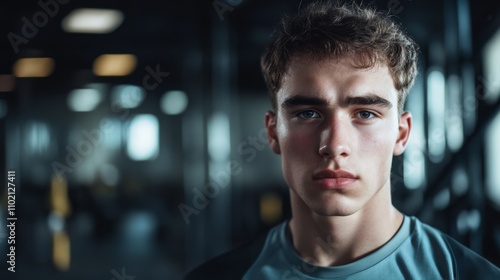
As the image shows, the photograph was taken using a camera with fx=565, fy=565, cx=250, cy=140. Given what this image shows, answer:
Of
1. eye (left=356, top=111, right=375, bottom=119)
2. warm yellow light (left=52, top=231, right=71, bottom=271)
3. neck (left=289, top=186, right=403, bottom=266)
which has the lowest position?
warm yellow light (left=52, top=231, right=71, bottom=271)

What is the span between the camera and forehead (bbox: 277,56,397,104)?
0.95m

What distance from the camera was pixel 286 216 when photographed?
105 inches

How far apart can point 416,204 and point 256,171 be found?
2.45 ft

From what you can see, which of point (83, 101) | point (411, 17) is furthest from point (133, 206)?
point (411, 17)

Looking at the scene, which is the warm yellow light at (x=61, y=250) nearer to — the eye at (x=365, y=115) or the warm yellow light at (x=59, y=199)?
the warm yellow light at (x=59, y=199)

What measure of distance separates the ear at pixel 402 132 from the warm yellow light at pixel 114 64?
1.58m

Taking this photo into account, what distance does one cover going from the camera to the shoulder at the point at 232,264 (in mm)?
1126

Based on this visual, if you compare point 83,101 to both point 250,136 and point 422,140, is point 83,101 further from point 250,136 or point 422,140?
point 422,140

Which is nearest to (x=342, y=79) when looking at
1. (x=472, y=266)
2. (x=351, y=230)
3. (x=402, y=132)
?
(x=402, y=132)

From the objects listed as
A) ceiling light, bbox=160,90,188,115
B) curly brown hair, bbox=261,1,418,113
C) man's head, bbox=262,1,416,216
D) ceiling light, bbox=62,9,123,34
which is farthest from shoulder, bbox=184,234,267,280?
ceiling light, bbox=62,9,123,34

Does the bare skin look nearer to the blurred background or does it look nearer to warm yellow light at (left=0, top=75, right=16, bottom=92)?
the blurred background

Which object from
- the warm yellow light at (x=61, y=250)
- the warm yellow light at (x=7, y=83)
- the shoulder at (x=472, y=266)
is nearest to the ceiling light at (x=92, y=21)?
the warm yellow light at (x=7, y=83)

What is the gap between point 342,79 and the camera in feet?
3.14

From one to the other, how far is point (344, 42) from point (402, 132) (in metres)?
0.20
